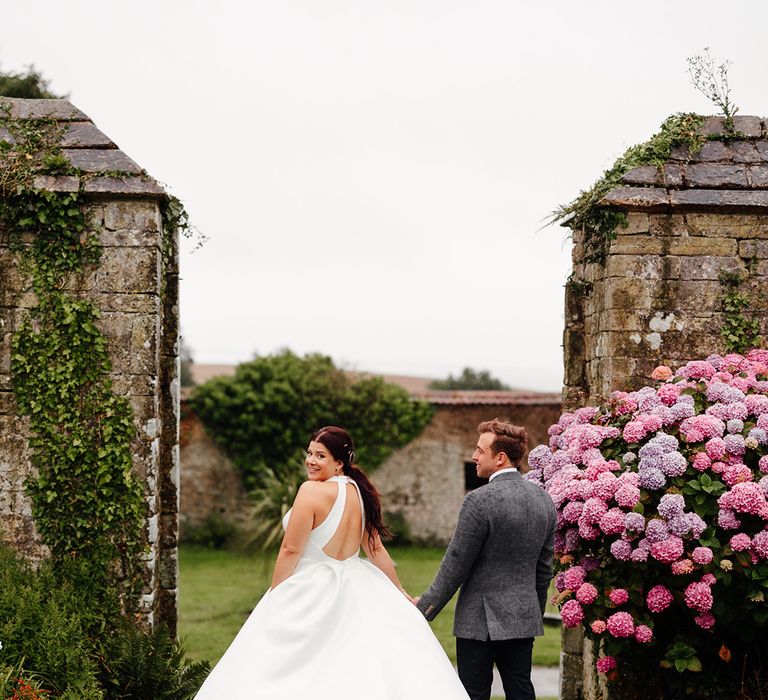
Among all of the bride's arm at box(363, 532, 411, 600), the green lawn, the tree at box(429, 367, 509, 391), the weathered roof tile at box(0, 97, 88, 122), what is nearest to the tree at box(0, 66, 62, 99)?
the weathered roof tile at box(0, 97, 88, 122)

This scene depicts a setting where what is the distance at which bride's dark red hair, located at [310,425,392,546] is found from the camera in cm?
506

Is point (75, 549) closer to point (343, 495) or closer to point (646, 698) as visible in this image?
point (343, 495)

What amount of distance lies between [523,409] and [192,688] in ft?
46.2

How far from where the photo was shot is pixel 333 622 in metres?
4.80

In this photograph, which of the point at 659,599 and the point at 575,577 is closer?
the point at 659,599

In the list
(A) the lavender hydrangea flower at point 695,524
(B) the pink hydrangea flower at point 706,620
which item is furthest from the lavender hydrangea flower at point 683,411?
(B) the pink hydrangea flower at point 706,620

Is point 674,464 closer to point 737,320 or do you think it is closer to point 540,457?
point 540,457

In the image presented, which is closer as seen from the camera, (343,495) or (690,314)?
(343,495)

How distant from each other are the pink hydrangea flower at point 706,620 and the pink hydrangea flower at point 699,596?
118 millimetres

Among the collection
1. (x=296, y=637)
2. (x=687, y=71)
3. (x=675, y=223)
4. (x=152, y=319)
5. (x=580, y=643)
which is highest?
(x=687, y=71)

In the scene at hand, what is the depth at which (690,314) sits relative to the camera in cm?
692

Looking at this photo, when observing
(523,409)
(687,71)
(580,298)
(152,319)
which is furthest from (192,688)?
(523,409)

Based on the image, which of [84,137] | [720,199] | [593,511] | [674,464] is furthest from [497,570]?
[84,137]

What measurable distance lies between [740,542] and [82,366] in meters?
4.27
